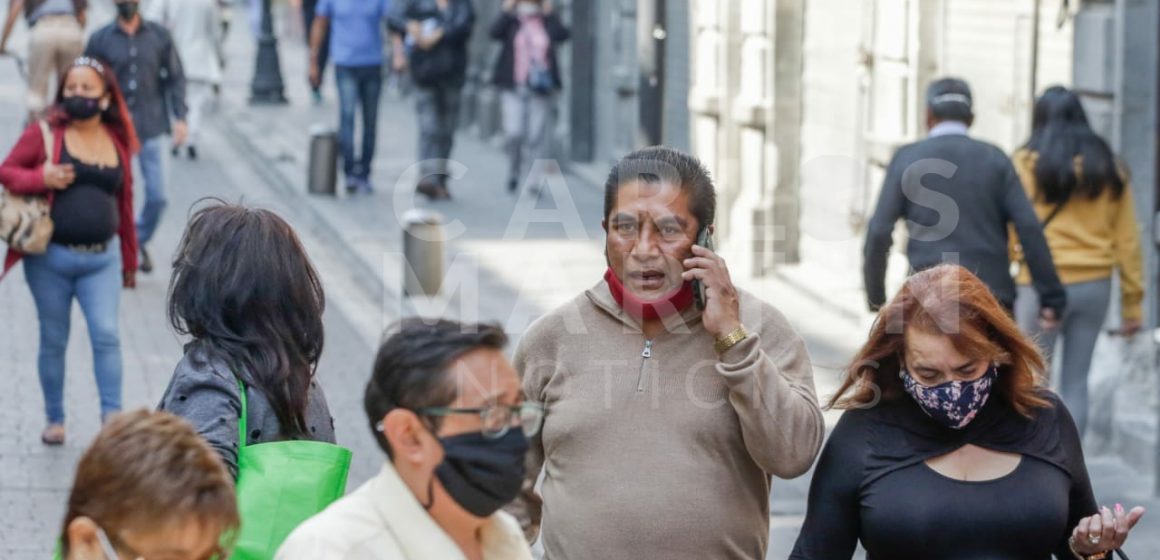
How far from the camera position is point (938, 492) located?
4.48 meters

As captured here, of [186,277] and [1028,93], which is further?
[1028,93]

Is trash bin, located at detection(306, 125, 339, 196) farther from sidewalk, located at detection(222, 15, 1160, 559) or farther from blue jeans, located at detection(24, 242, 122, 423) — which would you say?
blue jeans, located at detection(24, 242, 122, 423)

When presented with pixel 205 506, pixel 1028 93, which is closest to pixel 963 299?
pixel 205 506

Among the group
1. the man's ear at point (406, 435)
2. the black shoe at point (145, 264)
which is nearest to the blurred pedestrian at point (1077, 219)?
the man's ear at point (406, 435)

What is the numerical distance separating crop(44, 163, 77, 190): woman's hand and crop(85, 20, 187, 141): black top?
5.22 metres

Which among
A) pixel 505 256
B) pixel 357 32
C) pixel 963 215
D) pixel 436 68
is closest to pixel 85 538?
pixel 963 215

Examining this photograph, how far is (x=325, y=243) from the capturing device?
15969mm

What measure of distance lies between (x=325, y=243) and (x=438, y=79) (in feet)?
6.88

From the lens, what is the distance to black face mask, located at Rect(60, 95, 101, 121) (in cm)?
890

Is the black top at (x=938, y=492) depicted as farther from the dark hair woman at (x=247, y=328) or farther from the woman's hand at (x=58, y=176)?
the woman's hand at (x=58, y=176)

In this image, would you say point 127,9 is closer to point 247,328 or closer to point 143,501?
point 247,328

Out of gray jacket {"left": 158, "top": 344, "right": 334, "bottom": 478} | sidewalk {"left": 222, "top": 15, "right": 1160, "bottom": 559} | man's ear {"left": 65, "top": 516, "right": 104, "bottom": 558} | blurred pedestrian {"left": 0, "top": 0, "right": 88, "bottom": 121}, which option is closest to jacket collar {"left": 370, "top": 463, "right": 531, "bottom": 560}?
man's ear {"left": 65, "top": 516, "right": 104, "bottom": 558}

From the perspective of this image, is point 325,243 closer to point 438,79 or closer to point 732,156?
point 438,79

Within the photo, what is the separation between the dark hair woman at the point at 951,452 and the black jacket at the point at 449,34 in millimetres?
12995
